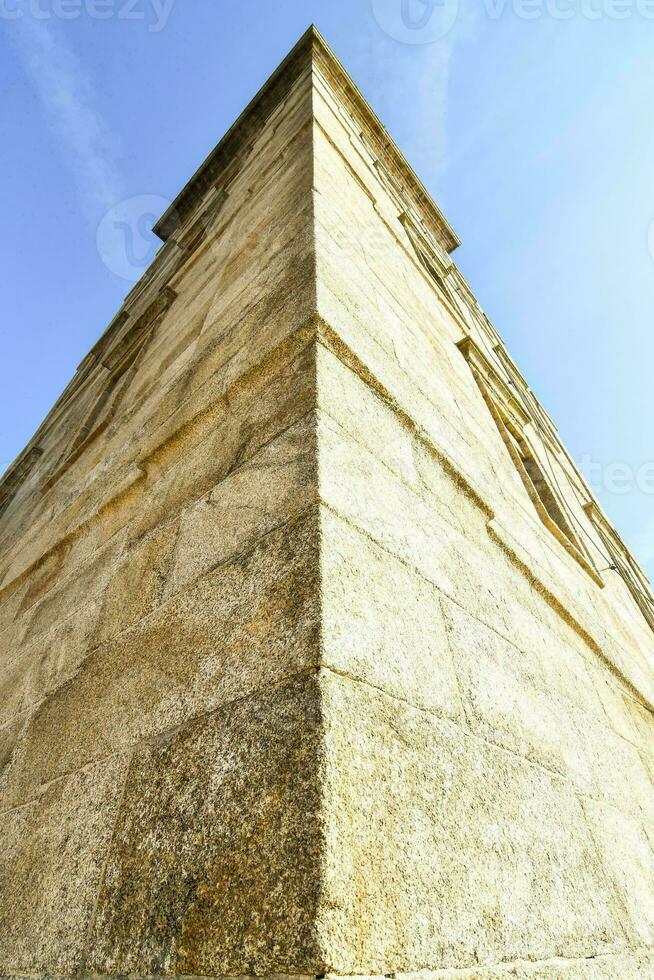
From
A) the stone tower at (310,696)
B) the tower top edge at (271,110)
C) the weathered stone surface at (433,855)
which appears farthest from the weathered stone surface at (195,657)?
the tower top edge at (271,110)

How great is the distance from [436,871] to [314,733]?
0.93ft

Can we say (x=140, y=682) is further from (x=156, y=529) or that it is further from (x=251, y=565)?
(x=156, y=529)

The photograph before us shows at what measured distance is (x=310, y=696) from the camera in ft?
2.50

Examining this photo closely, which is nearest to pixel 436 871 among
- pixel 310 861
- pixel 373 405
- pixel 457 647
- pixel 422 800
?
pixel 422 800

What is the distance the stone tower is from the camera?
70 centimetres

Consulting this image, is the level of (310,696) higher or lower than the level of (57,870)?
higher

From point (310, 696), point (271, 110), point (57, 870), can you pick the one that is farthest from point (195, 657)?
point (271, 110)

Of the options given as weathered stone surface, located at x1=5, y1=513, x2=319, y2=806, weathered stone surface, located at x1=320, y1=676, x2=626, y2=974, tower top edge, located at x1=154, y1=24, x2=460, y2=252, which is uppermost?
tower top edge, located at x1=154, y1=24, x2=460, y2=252

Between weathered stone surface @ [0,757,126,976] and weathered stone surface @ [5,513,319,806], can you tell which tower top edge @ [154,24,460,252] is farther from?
weathered stone surface @ [0,757,126,976]

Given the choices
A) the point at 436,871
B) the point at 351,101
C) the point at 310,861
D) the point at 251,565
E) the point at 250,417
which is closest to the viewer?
the point at 310,861

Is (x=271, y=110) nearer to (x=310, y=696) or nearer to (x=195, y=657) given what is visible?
(x=195, y=657)

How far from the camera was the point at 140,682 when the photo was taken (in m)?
1.14

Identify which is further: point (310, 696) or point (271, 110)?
point (271, 110)

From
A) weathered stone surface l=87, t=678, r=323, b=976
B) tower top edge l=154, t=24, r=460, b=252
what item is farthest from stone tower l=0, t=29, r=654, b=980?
tower top edge l=154, t=24, r=460, b=252
